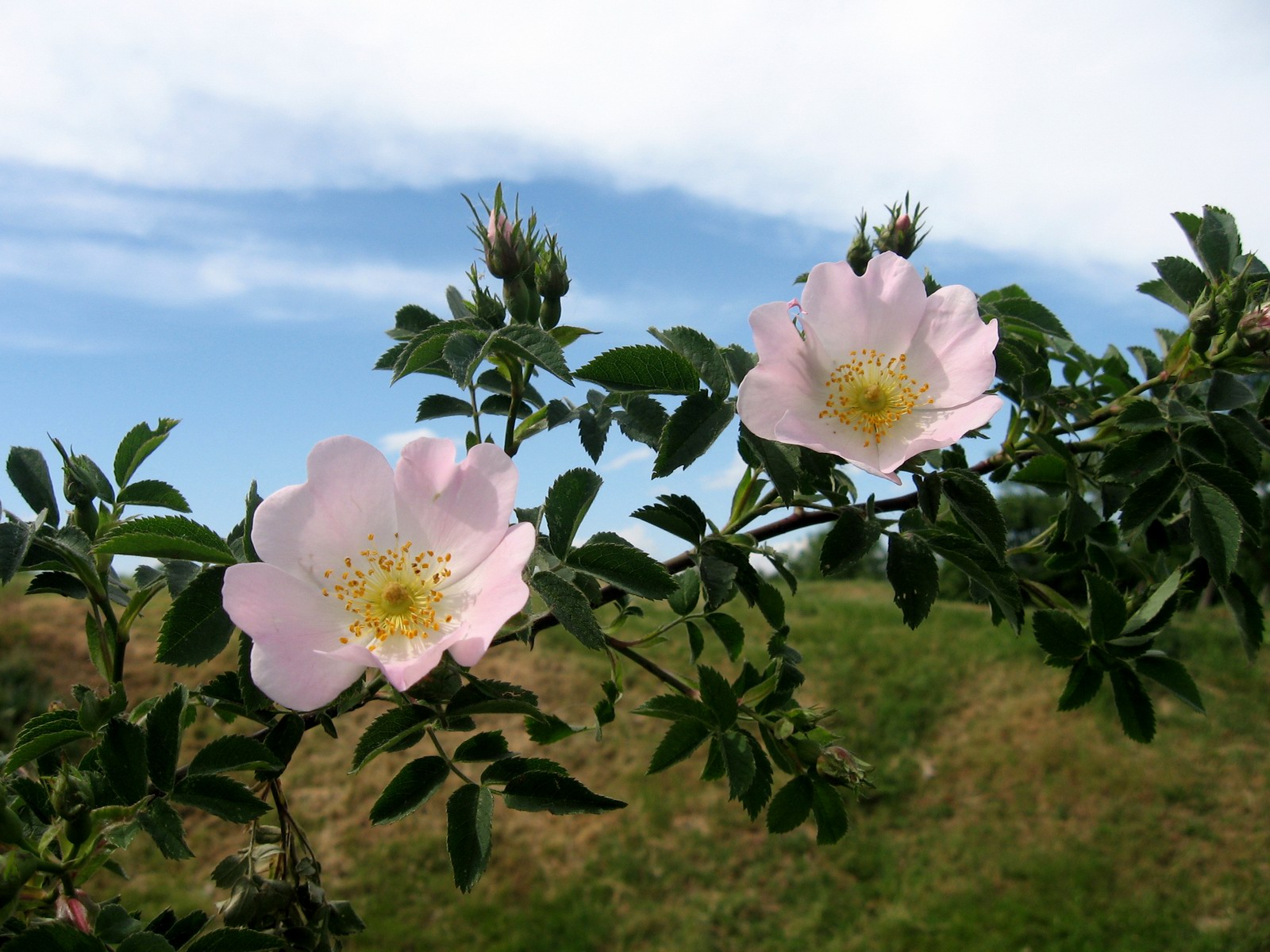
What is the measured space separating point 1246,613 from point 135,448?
4.94 ft

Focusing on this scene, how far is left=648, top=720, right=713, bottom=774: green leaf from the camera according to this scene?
1.08m

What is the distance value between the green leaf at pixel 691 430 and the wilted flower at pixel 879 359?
6 centimetres

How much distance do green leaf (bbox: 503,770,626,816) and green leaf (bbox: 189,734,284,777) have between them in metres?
0.24

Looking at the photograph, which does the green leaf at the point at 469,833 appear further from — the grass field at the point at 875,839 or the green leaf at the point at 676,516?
the grass field at the point at 875,839

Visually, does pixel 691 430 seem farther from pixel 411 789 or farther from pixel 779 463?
pixel 411 789

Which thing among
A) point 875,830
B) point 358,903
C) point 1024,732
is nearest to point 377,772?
point 358,903

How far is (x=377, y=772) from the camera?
18.1ft

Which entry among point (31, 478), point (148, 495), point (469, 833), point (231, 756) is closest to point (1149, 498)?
point (469, 833)

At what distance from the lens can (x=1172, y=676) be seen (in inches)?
48.9

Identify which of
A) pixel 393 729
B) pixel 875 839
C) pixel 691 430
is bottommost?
pixel 875 839

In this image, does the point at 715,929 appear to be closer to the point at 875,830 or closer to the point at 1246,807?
the point at 875,830

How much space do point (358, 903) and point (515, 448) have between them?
14.2 ft

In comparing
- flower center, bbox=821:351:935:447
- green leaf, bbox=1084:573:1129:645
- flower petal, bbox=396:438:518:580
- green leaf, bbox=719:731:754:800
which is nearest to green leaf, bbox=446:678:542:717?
flower petal, bbox=396:438:518:580

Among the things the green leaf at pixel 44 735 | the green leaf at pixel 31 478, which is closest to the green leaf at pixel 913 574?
the green leaf at pixel 44 735
